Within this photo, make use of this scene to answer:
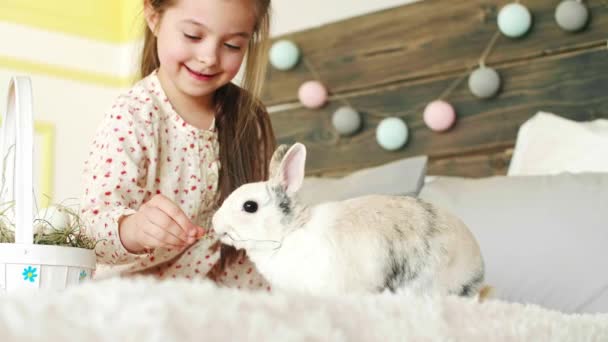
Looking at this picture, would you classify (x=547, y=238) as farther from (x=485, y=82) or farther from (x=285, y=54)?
(x=285, y=54)

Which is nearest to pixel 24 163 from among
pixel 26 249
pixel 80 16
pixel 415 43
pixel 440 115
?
pixel 26 249

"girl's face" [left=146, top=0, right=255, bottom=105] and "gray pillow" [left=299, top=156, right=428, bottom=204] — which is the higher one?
"girl's face" [left=146, top=0, right=255, bottom=105]

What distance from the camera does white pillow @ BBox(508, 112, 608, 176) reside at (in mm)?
1380

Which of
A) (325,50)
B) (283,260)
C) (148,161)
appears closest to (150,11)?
(148,161)

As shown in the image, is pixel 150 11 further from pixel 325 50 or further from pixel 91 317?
pixel 325 50

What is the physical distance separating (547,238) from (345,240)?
0.61m

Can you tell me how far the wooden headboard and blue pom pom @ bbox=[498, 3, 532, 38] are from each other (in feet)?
0.09

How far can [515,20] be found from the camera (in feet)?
5.45

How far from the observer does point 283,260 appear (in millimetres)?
688

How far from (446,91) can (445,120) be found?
0.09 m

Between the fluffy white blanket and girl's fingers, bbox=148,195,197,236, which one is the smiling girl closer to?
girl's fingers, bbox=148,195,197,236

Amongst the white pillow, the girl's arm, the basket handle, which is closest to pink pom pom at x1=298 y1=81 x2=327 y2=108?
the white pillow

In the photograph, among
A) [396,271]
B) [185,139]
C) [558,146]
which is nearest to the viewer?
[396,271]

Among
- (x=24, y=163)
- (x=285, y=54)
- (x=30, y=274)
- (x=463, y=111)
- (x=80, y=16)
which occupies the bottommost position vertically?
(x=30, y=274)
